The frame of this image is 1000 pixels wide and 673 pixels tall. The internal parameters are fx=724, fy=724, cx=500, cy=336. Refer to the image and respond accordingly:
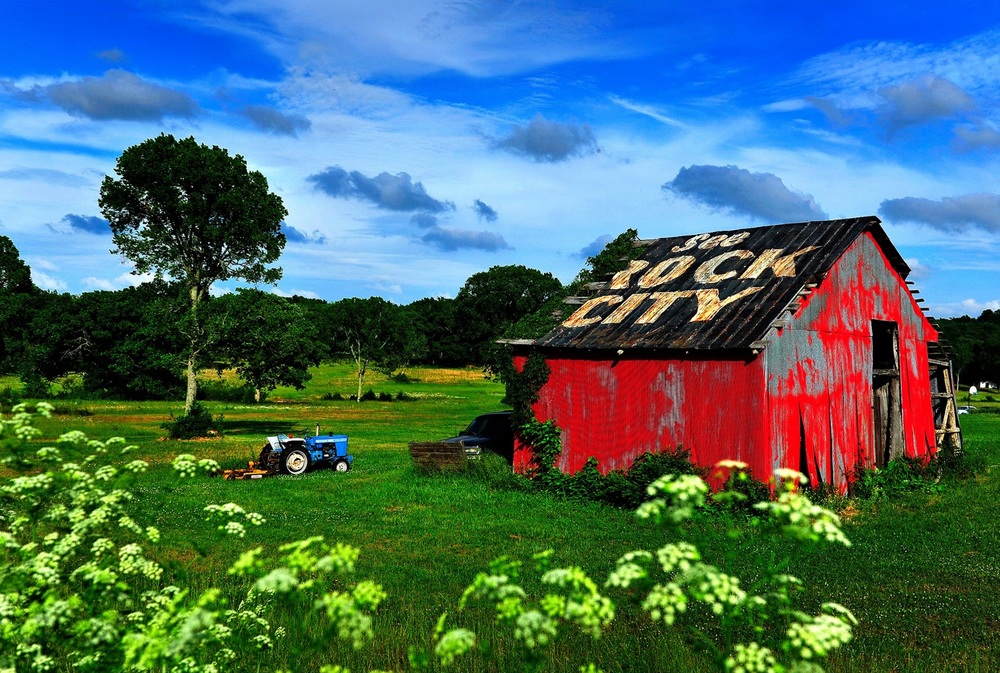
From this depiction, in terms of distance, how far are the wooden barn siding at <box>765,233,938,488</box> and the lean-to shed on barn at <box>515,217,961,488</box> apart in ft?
0.16

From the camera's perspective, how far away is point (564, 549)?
41.4ft

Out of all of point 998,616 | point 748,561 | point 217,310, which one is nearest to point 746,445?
point 748,561

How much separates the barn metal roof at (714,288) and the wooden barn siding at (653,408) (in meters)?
0.59

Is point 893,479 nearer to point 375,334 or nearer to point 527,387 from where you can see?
point 527,387

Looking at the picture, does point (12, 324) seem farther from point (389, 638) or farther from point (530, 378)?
point (389, 638)

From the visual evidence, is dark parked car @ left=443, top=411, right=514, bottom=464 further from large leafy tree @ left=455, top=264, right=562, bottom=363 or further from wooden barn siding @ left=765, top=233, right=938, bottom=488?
large leafy tree @ left=455, top=264, right=562, bottom=363

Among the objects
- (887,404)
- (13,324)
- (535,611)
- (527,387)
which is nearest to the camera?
(535,611)

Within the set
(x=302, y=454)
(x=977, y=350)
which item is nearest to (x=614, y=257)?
(x=302, y=454)

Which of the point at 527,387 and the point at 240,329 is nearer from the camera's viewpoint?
the point at 527,387

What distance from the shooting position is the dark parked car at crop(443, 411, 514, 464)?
21.7 meters

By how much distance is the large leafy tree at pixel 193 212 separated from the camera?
35.9 meters

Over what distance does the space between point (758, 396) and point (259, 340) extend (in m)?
23.2

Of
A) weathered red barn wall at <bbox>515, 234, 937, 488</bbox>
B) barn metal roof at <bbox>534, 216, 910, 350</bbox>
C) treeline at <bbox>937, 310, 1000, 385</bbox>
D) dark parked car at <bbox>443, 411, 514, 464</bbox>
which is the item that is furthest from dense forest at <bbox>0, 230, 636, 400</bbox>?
treeline at <bbox>937, 310, 1000, 385</bbox>

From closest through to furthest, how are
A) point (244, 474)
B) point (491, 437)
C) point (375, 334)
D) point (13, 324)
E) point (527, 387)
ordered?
point (527, 387)
point (244, 474)
point (491, 437)
point (13, 324)
point (375, 334)
